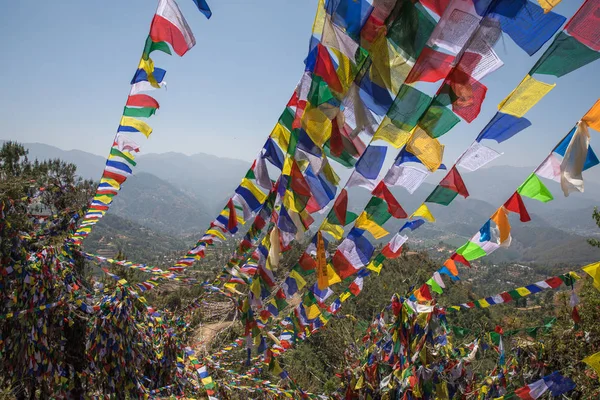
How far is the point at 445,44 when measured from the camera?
2084 mm

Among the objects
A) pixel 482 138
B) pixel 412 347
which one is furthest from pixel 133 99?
pixel 412 347

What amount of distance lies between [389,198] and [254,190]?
1.74 m

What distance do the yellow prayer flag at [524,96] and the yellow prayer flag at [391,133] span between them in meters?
0.71

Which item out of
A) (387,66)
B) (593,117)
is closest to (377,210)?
(387,66)

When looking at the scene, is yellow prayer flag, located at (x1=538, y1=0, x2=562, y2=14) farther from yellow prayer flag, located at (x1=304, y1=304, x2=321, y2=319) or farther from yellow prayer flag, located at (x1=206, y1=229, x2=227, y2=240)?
yellow prayer flag, located at (x1=206, y1=229, x2=227, y2=240)

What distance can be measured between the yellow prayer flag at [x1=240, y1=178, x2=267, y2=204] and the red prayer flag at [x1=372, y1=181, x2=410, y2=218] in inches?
60.1

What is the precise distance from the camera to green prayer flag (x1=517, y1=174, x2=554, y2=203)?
2.73 m

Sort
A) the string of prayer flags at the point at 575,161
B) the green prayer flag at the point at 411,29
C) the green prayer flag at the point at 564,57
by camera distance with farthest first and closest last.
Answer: the string of prayer flags at the point at 575,161
the green prayer flag at the point at 411,29
the green prayer flag at the point at 564,57

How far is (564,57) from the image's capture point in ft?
6.60

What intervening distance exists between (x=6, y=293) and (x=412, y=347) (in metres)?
4.51

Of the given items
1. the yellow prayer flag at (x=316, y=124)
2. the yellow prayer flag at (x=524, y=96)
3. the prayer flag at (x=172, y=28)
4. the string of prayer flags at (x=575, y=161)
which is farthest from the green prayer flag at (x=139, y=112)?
the string of prayer flags at (x=575, y=161)

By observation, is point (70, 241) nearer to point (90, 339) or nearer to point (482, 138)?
point (90, 339)

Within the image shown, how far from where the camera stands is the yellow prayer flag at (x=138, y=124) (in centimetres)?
420

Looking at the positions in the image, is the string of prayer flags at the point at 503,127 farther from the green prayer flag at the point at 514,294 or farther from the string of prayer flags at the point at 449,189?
the green prayer flag at the point at 514,294
